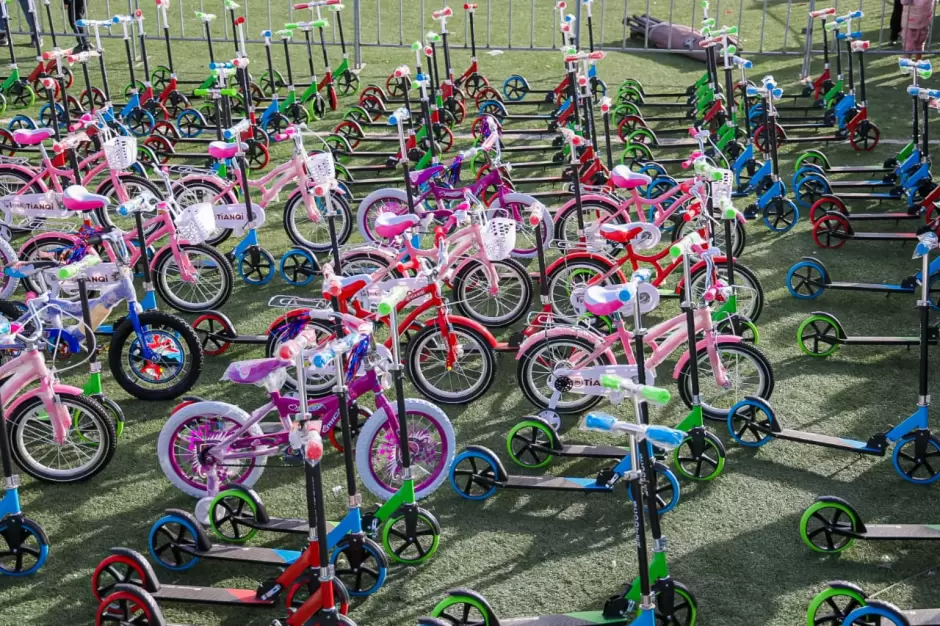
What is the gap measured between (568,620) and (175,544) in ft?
6.19

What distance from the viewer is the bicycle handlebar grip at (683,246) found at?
18.3 feet

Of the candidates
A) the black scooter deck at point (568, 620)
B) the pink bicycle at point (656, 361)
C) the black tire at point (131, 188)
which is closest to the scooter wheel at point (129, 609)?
the black scooter deck at point (568, 620)

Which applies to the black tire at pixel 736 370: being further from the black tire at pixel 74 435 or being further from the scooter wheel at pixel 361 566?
the black tire at pixel 74 435

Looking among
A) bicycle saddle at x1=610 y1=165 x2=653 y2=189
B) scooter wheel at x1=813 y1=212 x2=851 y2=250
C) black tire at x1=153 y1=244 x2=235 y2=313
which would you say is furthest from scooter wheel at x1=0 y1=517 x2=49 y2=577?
scooter wheel at x1=813 y1=212 x2=851 y2=250

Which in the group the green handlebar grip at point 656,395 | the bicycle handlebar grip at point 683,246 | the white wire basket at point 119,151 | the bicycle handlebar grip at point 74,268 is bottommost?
the green handlebar grip at point 656,395

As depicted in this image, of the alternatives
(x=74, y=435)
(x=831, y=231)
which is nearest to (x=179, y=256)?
(x=74, y=435)

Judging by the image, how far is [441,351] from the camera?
22.6ft

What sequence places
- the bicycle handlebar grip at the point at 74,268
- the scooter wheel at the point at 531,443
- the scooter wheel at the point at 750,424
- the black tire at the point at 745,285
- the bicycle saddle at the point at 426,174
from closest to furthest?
the bicycle handlebar grip at the point at 74,268 < the scooter wheel at the point at 531,443 < the scooter wheel at the point at 750,424 < the black tire at the point at 745,285 < the bicycle saddle at the point at 426,174

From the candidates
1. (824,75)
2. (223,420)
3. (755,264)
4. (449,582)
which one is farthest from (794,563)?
(824,75)

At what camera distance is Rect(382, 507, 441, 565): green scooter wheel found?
212 inches

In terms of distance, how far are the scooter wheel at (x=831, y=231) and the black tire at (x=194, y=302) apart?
4584 millimetres

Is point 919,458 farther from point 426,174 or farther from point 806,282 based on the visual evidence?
point 426,174

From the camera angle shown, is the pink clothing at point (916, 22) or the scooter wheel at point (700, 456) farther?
the pink clothing at point (916, 22)

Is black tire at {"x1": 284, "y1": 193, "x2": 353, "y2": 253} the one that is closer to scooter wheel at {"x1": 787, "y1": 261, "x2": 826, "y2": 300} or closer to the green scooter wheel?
scooter wheel at {"x1": 787, "y1": 261, "x2": 826, "y2": 300}
